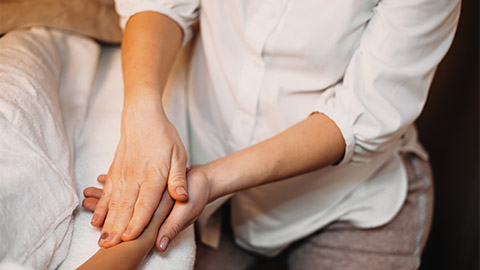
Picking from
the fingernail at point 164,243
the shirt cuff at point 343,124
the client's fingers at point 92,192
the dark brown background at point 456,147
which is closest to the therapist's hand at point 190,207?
the fingernail at point 164,243

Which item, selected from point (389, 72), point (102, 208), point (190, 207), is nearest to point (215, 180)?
point (190, 207)

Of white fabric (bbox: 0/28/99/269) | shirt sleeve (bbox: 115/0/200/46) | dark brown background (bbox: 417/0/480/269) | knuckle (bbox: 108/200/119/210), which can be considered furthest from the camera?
dark brown background (bbox: 417/0/480/269)

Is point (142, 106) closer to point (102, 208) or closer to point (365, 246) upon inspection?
point (102, 208)

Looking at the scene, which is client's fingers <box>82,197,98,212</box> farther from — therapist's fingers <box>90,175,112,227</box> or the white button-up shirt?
the white button-up shirt

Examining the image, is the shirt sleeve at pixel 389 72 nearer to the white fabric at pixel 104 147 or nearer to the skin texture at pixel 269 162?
the skin texture at pixel 269 162

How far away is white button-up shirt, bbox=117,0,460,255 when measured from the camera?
796 mm

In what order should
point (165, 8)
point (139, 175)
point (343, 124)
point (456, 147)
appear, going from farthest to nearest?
point (456, 147)
point (165, 8)
point (343, 124)
point (139, 175)

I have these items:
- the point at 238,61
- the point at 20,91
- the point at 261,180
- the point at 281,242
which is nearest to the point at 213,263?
the point at 281,242

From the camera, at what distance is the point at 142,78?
2.67 ft

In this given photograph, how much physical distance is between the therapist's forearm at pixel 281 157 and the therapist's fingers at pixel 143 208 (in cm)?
10

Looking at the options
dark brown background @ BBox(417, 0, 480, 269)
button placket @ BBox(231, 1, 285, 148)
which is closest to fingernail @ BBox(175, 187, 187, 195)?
button placket @ BBox(231, 1, 285, 148)

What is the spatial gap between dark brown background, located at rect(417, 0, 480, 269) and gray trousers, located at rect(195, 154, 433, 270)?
34cm

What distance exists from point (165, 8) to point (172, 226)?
1.44ft

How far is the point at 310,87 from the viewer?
86cm
